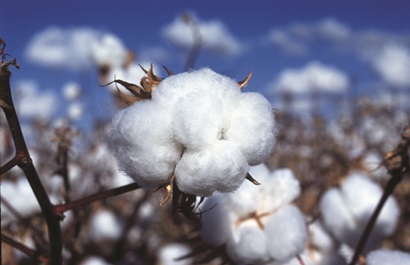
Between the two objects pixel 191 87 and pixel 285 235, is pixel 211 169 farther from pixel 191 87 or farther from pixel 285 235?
pixel 285 235

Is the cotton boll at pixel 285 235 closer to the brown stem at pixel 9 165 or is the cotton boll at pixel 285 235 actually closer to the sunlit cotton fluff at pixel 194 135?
the sunlit cotton fluff at pixel 194 135

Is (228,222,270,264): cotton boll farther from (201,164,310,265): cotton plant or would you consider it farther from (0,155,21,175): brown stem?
(0,155,21,175): brown stem

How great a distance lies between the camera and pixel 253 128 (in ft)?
2.66

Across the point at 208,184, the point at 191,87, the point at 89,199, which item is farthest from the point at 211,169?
the point at 89,199

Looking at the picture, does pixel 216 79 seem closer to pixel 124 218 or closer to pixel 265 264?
pixel 265 264

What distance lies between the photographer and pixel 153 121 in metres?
0.79

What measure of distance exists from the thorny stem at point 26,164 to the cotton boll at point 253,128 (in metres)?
0.33

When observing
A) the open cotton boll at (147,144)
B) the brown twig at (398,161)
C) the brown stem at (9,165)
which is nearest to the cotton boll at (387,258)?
the brown twig at (398,161)

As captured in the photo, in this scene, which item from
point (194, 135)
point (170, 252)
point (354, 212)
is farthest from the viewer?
point (170, 252)

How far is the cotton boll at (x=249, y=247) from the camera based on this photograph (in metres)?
1.21

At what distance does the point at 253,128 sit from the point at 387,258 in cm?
66

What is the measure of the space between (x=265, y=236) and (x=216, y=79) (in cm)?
55

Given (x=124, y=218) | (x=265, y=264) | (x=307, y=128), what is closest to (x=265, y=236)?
(x=265, y=264)

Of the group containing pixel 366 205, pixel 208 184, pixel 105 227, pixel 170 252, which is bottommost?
A: pixel 208 184
